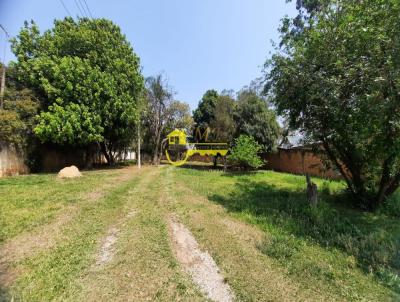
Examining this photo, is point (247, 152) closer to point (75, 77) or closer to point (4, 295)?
point (75, 77)

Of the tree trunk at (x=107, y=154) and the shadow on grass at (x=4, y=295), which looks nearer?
the shadow on grass at (x=4, y=295)

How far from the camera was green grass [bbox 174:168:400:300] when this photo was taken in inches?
115

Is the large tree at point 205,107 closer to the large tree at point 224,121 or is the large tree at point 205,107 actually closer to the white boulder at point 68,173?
the large tree at point 224,121

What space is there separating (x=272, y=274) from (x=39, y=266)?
320 centimetres

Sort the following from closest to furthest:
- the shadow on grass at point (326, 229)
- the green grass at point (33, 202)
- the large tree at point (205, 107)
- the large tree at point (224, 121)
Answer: the shadow on grass at point (326, 229) < the green grass at point (33, 202) < the large tree at point (224, 121) < the large tree at point (205, 107)

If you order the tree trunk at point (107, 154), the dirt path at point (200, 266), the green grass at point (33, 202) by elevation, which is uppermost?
the tree trunk at point (107, 154)

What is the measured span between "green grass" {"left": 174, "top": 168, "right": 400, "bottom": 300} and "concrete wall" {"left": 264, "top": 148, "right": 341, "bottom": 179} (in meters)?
5.99

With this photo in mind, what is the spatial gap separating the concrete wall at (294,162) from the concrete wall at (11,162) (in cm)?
1570

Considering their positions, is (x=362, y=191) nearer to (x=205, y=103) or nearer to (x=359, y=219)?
(x=359, y=219)

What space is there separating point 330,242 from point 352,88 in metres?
3.22

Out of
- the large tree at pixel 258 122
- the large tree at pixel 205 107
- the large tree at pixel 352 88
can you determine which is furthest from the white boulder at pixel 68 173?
the large tree at pixel 205 107

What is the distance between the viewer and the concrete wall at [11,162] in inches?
441

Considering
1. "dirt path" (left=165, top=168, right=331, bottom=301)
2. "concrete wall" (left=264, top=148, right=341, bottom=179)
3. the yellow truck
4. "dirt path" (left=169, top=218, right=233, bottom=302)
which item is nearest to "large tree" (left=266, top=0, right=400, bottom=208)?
"dirt path" (left=165, top=168, right=331, bottom=301)

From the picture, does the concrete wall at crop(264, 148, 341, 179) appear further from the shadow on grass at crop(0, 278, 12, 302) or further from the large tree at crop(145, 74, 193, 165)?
the shadow on grass at crop(0, 278, 12, 302)
